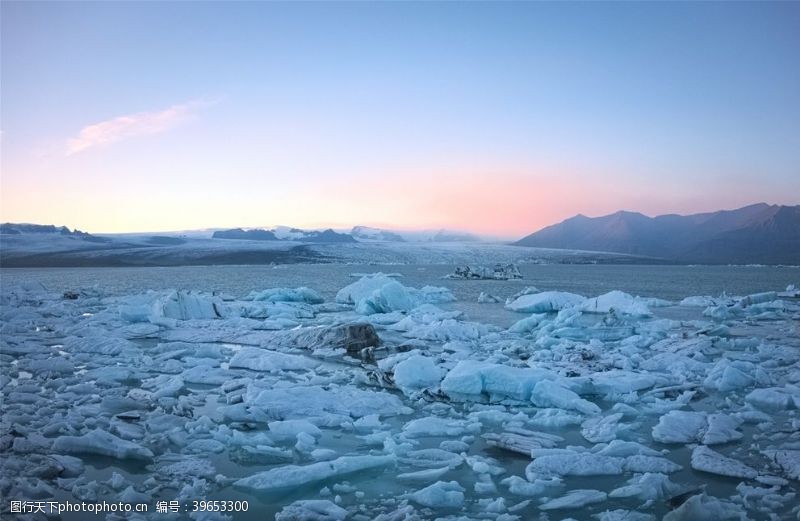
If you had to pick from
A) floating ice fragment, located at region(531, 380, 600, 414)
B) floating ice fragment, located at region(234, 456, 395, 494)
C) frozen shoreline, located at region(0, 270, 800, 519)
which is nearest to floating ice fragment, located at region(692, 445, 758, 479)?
frozen shoreline, located at region(0, 270, 800, 519)

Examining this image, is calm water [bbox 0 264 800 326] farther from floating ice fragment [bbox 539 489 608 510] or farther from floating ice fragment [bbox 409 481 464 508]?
floating ice fragment [bbox 409 481 464 508]

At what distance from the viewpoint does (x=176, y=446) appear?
19.0 ft

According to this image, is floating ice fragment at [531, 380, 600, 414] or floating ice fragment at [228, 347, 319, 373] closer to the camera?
floating ice fragment at [531, 380, 600, 414]

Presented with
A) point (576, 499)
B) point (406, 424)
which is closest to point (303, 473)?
point (406, 424)

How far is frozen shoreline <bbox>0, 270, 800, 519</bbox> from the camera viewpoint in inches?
184

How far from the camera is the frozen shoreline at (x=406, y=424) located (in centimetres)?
468


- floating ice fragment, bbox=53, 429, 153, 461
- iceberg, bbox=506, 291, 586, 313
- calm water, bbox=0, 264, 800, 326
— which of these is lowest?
calm water, bbox=0, 264, 800, 326

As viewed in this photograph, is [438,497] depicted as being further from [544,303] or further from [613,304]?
[613,304]

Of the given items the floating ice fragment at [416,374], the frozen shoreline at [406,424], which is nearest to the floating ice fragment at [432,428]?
the frozen shoreline at [406,424]

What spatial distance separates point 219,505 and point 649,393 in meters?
6.70

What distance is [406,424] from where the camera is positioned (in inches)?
263

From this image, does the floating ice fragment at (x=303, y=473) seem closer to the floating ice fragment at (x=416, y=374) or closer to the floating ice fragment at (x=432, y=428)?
the floating ice fragment at (x=432, y=428)

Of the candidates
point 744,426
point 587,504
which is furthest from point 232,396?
point 744,426

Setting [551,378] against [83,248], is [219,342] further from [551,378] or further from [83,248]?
[83,248]
